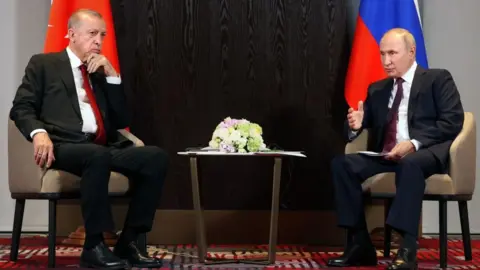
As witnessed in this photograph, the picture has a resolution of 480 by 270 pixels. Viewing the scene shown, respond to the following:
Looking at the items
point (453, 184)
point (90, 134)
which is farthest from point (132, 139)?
point (453, 184)

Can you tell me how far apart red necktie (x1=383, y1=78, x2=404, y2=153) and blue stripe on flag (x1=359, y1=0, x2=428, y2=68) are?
0.68 m

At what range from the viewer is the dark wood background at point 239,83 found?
487 centimetres

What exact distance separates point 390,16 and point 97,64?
201cm

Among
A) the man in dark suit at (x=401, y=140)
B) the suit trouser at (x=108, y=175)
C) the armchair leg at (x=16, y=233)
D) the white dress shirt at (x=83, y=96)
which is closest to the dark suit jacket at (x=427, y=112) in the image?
the man in dark suit at (x=401, y=140)

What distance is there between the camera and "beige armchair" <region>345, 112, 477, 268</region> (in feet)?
12.6

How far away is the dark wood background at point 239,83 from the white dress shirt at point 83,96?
2.77 feet

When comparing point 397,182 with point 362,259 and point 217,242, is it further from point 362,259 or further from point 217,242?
point 217,242

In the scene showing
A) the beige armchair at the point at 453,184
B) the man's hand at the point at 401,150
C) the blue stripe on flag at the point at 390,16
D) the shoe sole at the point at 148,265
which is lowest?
the shoe sole at the point at 148,265

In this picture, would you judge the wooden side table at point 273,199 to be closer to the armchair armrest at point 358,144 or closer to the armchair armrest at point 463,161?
the armchair armrest at point 358,144

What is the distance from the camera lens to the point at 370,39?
→ 15.5 ft

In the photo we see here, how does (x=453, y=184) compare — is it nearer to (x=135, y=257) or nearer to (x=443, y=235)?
(x=443, y=235)

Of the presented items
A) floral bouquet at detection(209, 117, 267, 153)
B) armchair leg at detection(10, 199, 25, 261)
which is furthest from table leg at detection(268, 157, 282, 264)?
armchair leg at detection(10, 199, 25, 261)

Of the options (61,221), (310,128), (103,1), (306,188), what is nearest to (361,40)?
(310,128)

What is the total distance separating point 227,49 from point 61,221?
1.59 m
